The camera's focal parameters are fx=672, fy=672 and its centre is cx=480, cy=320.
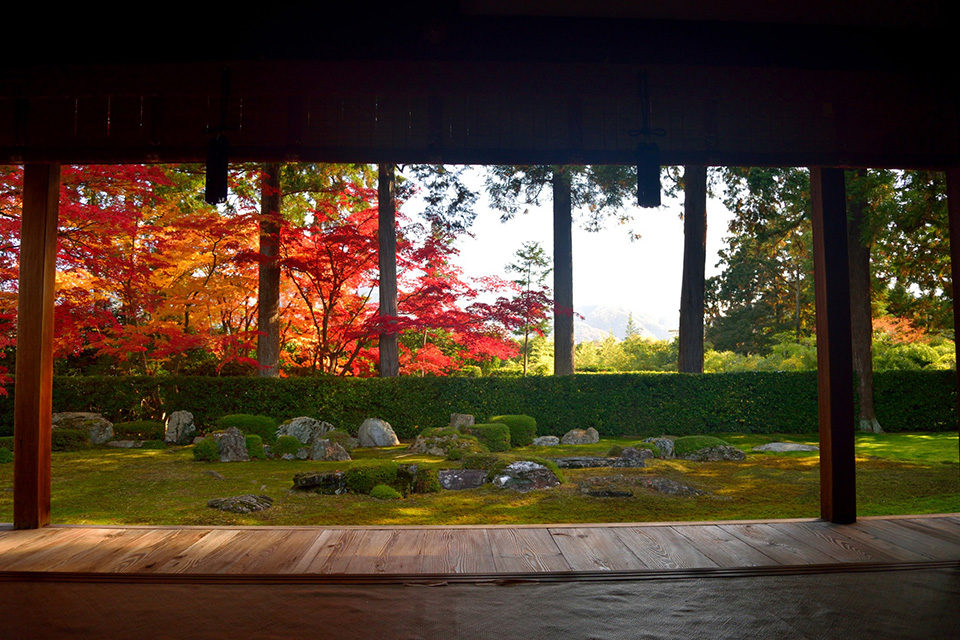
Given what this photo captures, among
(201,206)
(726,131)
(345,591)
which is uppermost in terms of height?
(201,206)

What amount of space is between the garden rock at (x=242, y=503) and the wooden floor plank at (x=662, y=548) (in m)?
3.17

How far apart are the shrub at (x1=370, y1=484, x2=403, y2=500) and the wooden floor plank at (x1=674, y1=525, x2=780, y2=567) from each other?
115 inches

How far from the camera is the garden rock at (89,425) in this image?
30.0ft

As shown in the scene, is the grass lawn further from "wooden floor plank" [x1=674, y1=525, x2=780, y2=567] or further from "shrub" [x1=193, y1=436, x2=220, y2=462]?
"wooden floor plank" [x1=674, y1=525, x2=780, y2=567]

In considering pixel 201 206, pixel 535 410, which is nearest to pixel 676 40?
pixel 535 410

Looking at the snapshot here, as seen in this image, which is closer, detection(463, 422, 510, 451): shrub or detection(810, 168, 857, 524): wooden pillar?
detection(810, 168, 857, 524): wooden pillar

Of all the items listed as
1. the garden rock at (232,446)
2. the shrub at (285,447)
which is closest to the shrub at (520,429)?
the shrub at (285,447)

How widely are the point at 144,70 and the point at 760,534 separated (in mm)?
3922

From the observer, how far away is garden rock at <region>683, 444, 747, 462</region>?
798 centimetres

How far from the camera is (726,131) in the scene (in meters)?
3.76

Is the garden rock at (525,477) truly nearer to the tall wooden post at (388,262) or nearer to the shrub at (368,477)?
the shrub at (368,477)

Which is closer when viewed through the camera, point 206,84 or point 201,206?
point 206,84

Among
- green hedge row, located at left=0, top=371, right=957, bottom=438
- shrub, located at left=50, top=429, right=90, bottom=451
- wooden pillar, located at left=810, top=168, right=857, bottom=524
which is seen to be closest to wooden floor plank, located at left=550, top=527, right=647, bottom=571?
wooden pillar, located at left=810, top=168, right=857, bottom=524

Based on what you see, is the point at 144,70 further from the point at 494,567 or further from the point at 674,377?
the point at 674,377
